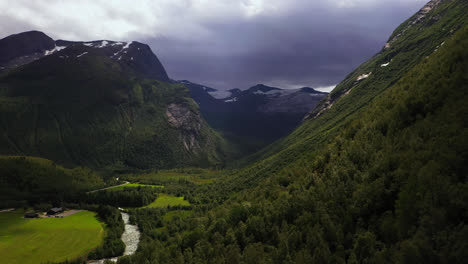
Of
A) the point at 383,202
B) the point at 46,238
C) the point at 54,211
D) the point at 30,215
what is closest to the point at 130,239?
the point at 46,238

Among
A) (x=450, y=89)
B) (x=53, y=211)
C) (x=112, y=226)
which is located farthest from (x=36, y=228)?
(x=450, y=89)

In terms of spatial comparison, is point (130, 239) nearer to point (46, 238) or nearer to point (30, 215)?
point (46, 238)

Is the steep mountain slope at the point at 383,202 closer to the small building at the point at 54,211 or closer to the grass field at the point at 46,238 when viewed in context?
the grass field at the point at 46,238

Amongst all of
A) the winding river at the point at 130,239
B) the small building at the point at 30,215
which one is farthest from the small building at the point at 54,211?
the winding river at the point at 130,239

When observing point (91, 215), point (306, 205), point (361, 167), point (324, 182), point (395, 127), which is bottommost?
point (91, 215)

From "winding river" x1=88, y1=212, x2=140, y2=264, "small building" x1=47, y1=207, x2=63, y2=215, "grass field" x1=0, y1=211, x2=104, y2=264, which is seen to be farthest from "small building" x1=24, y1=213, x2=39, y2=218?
"winding river" x1=88, y1=212, x2=140, y2=264

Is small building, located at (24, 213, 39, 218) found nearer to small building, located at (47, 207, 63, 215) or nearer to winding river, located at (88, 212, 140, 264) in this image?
small building, located at (47, 207, 63, 215)

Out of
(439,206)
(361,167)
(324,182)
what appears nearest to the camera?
(439,206)

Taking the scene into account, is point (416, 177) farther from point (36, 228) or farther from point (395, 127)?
point (36, 228)
